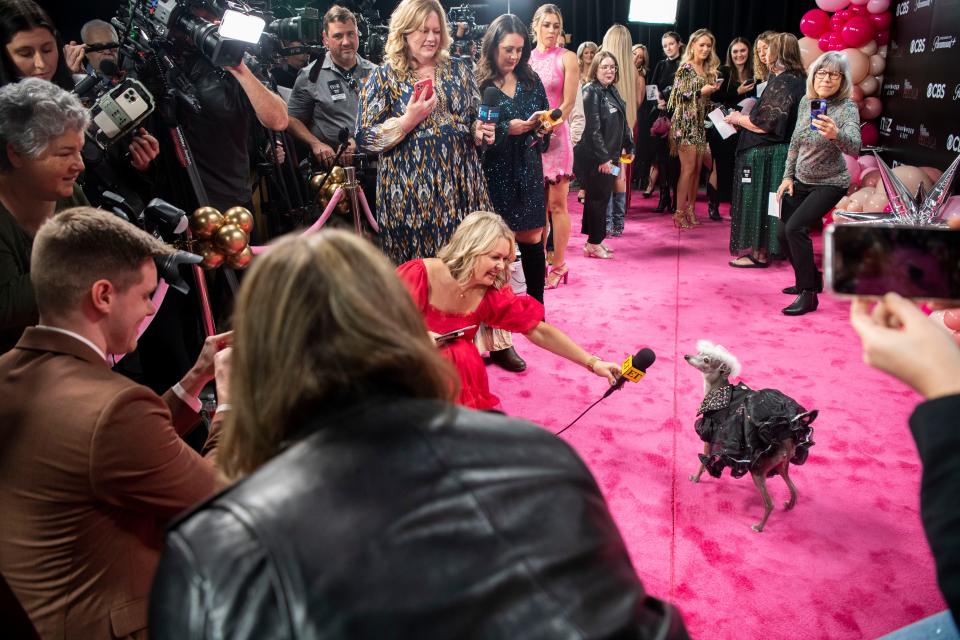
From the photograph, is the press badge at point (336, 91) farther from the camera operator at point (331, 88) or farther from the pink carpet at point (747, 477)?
the pink carpet at point (747, 477)

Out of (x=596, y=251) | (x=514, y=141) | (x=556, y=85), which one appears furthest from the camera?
(x=596, y=251)

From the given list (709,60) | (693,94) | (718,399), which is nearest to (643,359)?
(718,399)

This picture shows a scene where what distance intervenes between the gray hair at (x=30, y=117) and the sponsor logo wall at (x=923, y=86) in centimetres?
A: 501

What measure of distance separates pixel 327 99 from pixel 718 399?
2907 mm

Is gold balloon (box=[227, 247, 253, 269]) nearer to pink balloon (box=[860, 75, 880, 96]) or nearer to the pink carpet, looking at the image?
the pink carpet

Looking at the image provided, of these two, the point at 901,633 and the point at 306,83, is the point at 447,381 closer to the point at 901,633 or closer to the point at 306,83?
the point at 901,633

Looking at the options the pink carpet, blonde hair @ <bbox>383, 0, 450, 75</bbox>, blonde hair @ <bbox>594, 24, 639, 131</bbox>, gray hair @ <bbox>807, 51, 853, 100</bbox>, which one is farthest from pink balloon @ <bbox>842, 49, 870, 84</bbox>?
blonde hair @ <bbox>383, 0, 450, 75</bbox>

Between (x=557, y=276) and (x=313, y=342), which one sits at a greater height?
(x=313, y=342)

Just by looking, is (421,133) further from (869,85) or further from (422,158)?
(869,85)

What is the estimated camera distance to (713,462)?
8.18ft

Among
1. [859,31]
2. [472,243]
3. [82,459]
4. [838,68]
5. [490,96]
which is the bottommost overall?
[82,459]

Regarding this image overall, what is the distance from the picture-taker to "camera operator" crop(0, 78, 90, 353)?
6.67ft

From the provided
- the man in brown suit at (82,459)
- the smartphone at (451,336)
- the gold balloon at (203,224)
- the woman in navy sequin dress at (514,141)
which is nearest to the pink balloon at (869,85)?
the woman in navy sequin dress at (514,141)

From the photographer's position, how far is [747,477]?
112 inches
